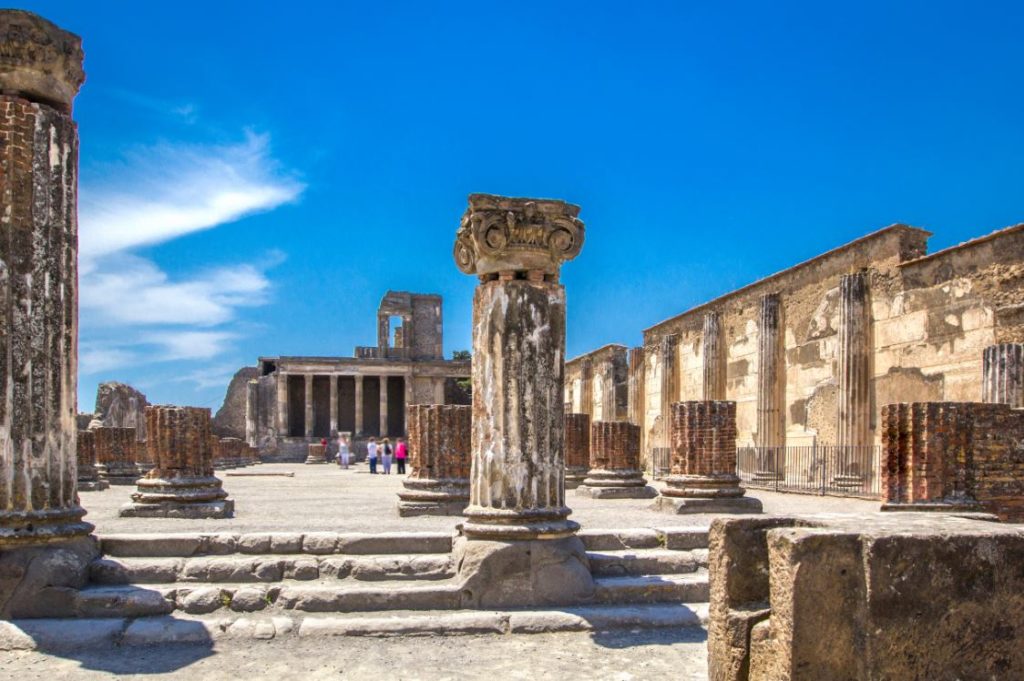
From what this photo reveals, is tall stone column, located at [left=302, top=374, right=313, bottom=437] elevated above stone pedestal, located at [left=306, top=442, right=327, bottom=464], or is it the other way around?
tall stone column, located at [left=302, top=374, right=313, bottom=437]

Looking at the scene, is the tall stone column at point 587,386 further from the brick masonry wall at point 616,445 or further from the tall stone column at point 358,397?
the tall stone column at point 358,397

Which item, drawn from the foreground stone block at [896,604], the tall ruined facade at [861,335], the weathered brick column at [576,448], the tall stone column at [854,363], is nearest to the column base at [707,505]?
the tall ruined facade at [861,335]

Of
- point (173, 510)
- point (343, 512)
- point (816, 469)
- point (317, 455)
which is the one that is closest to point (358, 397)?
point (317, 455)

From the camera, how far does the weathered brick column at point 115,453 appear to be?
19.2m

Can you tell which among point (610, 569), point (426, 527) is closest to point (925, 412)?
point (610, 569)

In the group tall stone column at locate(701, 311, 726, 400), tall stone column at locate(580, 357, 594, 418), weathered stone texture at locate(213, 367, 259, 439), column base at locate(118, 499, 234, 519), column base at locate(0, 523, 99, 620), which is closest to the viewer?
column base at locate(0, 523, 99, 620)

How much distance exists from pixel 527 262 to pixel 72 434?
4.04 metres

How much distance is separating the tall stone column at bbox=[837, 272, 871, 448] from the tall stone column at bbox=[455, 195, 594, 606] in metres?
12.3

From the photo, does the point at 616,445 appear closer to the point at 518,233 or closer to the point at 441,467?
the point at 441,467

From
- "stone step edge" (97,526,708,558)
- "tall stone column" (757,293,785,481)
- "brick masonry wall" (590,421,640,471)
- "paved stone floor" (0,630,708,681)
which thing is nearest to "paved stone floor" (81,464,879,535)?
"stone step edge" (97,526,708,558)

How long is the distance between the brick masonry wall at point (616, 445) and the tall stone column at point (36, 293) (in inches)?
383

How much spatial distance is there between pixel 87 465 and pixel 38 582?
12026 millimetres

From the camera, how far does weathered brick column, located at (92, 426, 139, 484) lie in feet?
63.1

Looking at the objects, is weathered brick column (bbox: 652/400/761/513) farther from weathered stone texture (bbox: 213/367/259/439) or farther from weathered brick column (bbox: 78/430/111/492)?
weathered stone texture (bbox: 213/367/259/439)
